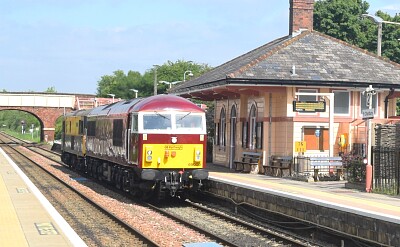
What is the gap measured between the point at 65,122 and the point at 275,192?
2478cm

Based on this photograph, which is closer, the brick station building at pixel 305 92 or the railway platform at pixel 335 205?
the railway platform at pixel 335 205

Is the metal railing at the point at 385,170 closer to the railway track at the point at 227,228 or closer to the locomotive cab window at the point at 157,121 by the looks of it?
the railway track at the point at 227,228

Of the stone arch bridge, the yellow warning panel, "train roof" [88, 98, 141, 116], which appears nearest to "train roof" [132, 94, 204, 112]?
"train roof" [88, 98, 141, 116]

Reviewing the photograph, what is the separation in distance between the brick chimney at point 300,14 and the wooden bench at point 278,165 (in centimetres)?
789

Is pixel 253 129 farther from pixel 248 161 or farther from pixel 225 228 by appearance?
pixel 225 228

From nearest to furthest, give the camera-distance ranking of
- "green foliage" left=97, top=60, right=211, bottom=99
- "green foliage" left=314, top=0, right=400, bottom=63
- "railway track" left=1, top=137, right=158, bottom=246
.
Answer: "railway track" left=1, top=137, right=158, bottom=246, "green foliage" left=314, top=0, right=400, bottom=63, "green foliage" left=97, top=60, right=211, bottom=99

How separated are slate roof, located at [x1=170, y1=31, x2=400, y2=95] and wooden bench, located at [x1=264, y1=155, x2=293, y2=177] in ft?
9.42

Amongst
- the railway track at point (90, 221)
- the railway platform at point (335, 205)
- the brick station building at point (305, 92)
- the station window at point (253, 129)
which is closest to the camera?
the railway platform at point (335, 205)

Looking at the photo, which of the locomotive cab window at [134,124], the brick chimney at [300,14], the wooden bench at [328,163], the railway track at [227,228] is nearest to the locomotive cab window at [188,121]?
the locomotive cab window at [134,124]

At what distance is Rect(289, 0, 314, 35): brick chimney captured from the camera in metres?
31.2

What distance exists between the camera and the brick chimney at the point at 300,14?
102ft

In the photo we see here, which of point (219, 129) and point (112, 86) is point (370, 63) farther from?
point (112, 86)

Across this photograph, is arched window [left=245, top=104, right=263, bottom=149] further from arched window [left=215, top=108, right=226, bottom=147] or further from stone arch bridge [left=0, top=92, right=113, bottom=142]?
stone arch bridge [left=0, top=92, right=113, bottom=142]

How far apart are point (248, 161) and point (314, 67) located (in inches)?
185
